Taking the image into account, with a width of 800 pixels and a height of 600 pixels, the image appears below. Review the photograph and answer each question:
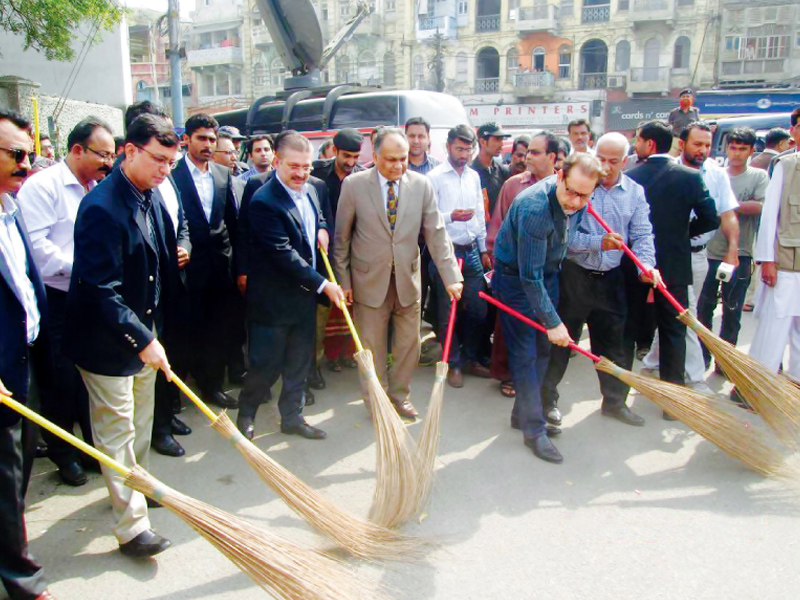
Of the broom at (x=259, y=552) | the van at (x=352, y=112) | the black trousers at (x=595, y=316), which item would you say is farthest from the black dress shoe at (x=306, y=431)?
the van at (x=352, y=112)

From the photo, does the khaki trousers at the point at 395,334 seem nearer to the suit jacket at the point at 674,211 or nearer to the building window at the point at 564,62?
the suit jacket at the point at 674,211

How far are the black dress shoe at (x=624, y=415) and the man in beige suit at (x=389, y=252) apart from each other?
4.17ft

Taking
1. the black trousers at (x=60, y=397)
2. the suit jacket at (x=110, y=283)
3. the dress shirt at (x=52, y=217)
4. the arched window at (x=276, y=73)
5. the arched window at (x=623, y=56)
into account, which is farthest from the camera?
the arched window at (x=276, y=73)

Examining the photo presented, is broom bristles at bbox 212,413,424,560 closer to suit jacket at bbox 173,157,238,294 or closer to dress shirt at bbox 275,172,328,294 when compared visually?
dress shirt at bbox 275,172,328,294

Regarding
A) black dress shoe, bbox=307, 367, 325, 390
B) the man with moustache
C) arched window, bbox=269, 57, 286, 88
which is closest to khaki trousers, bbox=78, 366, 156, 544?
the man with moustache

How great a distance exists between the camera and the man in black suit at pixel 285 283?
12.1 feet

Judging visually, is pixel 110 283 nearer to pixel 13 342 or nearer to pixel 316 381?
pixel 13 342

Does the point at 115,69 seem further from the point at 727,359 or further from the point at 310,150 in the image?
the point at 727,359

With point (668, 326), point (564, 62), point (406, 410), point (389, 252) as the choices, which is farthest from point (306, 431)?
point (564, 62)

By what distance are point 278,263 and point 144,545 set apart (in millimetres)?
1599

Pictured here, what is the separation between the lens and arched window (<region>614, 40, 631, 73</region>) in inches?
1210

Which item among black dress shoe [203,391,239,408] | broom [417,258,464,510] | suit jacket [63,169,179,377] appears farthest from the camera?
black dress shoe [203,391,239,408]

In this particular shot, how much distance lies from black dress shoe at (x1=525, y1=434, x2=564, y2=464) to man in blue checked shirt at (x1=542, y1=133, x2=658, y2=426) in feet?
1.32

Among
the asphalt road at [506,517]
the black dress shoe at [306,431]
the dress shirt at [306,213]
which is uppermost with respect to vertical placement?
the dress shirt at [306,213]
